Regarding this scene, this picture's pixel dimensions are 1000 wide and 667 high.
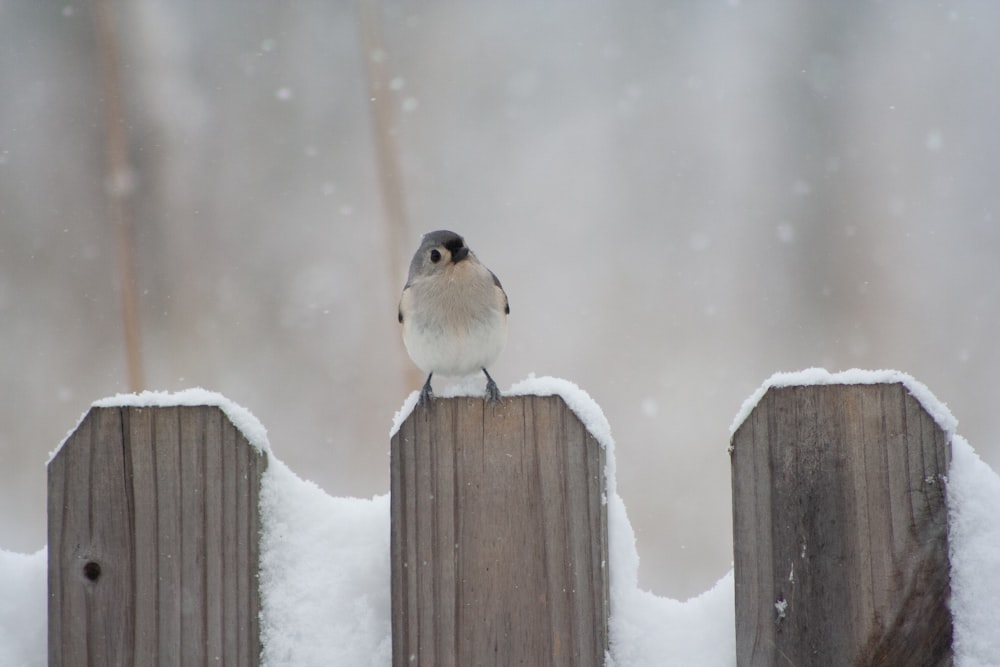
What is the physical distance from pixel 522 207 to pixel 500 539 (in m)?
2.99

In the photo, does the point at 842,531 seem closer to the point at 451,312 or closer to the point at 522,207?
the point at 451,312

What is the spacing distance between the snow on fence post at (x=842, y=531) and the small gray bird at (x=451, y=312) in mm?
880

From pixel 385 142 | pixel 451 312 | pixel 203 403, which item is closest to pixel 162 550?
pixel 203 403

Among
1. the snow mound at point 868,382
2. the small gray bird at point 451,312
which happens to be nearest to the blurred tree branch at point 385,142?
the small gray bird at point 451,312

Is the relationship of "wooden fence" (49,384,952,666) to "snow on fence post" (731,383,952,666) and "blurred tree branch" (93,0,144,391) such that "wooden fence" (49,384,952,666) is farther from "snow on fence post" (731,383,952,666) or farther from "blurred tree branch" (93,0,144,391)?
"blurred tree branch" (93,0,144,391)

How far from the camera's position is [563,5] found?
4.35 meters

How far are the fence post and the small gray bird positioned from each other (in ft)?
2.20

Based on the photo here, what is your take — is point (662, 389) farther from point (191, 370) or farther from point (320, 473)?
point (191, 370)

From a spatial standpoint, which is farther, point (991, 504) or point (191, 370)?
point (191, 370)

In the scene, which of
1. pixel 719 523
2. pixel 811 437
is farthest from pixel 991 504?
pixel 719 523

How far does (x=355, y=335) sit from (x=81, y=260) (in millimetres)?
1220

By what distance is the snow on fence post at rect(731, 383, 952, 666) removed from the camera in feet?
4.38

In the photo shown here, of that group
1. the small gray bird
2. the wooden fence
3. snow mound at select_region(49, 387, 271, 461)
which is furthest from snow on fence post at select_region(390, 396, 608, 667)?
the small gray bird

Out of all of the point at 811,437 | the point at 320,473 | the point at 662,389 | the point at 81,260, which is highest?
the point at 81,260
